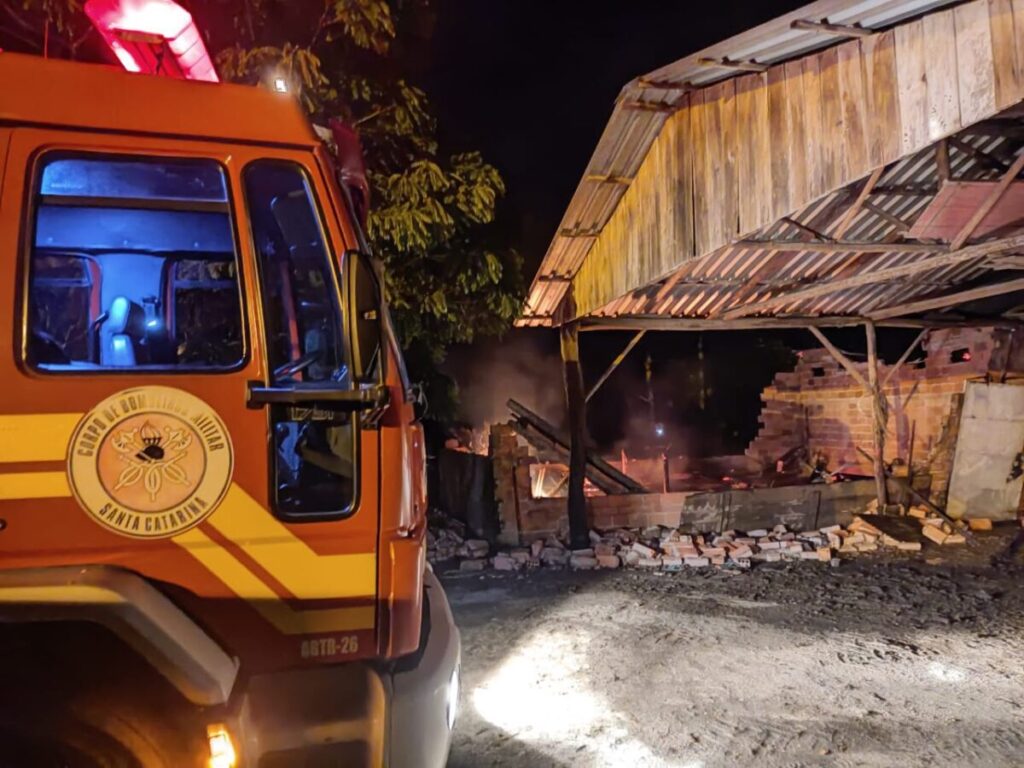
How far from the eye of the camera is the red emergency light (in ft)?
9.12

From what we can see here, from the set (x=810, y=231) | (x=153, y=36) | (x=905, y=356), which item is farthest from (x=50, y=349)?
(x=905, y=356)

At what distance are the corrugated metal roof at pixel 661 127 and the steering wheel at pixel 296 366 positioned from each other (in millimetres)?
3947

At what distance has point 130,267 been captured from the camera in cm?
256

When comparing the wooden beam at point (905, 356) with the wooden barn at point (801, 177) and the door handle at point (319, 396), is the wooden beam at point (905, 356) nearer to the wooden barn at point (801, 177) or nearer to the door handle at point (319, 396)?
the wooden barn at point (801, 177)

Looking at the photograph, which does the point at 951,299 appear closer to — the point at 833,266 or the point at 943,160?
the point at 833,266

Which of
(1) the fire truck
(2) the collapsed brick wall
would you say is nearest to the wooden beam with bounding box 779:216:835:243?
(1) the fire truck

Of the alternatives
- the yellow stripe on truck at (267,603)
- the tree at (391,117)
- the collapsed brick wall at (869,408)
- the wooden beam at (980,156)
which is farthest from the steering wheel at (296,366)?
the collapsed brick wall at (869,408)

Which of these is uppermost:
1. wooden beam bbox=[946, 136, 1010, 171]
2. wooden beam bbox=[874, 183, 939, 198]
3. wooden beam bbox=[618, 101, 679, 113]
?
wooden beam bbox=[618, 101, 679, 113]

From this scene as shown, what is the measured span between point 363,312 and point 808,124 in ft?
13.9

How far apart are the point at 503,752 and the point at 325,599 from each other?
2.18 m

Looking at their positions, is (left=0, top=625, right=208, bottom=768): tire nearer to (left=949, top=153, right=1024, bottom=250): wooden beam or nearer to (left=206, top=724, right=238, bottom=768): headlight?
(left=206, top=724, right=238, bottom=768): headlight

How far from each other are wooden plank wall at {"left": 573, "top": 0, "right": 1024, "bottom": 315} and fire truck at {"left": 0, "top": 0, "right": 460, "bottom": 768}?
378 cm

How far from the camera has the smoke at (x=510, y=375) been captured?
59.6ft

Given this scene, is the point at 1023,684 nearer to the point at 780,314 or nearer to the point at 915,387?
the point at 780,314
